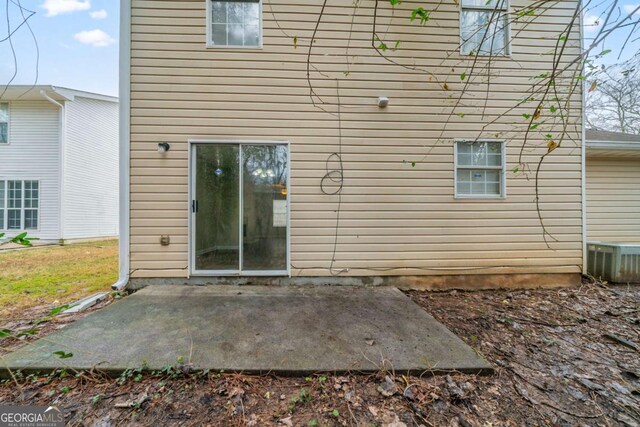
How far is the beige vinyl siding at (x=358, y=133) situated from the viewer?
3.98 meters

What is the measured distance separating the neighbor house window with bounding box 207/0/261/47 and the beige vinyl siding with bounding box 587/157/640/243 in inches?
281

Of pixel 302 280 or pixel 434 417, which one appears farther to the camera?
pixel 302 280

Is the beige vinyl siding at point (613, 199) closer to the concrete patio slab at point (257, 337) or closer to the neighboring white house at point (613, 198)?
the neighboring white house at point (613, 198)

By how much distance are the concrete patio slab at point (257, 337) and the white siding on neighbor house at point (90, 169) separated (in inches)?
340

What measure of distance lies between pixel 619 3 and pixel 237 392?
12.4 feet

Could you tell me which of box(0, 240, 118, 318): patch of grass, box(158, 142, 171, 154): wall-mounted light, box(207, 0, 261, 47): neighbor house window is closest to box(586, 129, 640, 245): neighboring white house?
→ box(207, 0, 261, 47): neighbor house window

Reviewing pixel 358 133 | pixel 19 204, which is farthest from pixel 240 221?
pixel 19 204

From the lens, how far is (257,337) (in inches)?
101

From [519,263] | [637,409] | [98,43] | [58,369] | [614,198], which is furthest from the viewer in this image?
[98,43]

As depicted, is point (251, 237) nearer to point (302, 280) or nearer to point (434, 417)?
point (302, 280)

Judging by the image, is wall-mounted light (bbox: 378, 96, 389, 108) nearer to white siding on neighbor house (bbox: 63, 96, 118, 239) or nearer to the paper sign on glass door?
the paper sign on glass door

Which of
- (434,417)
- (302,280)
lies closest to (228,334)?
(302,280)

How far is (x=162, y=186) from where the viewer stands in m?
3.96

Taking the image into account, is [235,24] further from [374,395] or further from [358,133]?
[374,395]
